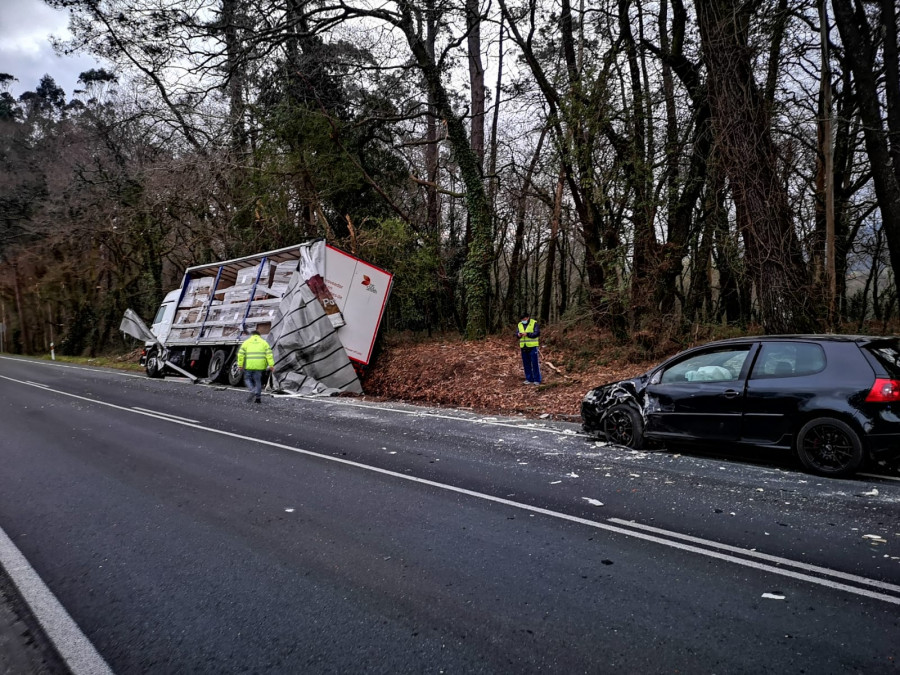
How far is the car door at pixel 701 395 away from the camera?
6953 mm

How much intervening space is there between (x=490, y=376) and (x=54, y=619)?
37.5 ft

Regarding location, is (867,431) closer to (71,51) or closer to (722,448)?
(722,448)

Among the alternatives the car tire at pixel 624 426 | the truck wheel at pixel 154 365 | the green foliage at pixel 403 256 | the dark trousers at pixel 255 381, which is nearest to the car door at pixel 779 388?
the car tire at pixel 624 426

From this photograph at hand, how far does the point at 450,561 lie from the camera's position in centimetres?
418

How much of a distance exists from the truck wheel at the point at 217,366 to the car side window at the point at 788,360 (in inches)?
574

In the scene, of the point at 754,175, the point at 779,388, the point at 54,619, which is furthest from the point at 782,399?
the point at 54,619

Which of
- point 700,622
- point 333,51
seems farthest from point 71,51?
point 700,622

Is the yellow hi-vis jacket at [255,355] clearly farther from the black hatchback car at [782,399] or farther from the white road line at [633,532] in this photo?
the black hatchback car at [782,399]

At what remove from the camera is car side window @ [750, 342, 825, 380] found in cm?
650

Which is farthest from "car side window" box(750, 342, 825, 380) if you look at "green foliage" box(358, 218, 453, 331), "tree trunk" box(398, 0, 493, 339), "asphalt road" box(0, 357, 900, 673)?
"green foliage" box(358, 218, 453, 331)

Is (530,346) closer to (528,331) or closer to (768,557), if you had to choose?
(528,331)

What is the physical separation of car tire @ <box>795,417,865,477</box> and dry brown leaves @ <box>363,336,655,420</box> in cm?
473

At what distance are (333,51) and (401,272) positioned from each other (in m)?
7.42

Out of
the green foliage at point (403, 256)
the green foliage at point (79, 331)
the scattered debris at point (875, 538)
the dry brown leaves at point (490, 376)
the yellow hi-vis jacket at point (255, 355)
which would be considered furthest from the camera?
the green foliage at point (79, 331)
